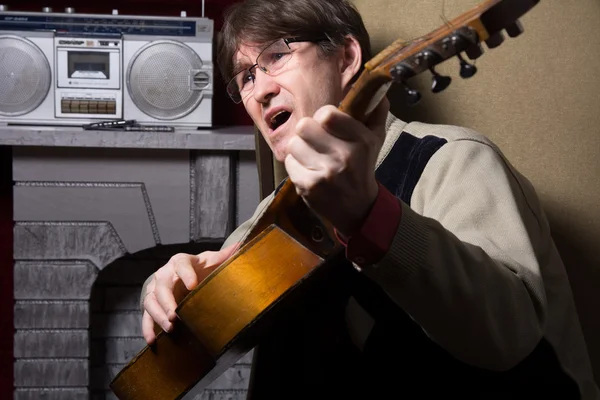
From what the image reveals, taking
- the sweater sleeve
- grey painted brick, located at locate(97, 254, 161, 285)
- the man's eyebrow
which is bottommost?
grey painted brick, located at locate(97, 254, 161, 285)

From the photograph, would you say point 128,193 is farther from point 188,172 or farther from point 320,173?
point 320,173

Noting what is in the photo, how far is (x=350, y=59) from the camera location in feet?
4.07

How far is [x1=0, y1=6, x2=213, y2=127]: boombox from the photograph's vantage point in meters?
1.97

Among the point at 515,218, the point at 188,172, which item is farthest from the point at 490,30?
the point at 188,172

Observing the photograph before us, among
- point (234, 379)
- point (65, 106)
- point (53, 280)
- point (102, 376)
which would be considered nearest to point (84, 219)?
point (53, 280)

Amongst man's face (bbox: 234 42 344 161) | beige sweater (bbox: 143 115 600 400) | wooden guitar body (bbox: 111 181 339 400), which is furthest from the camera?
man's face (bbox: 234 42 344 161)

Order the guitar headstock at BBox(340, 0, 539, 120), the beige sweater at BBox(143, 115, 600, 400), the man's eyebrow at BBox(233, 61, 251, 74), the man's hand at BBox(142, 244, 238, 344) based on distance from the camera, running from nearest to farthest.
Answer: the guitar headstock at BBox(340, 0, 539, 120), the beige sweater at BBox(143, 115, 600, 400), the man's hand at BBox(142, 244, 238, 344), the man's eyebrow at BBox(233, 61, 251, 74)

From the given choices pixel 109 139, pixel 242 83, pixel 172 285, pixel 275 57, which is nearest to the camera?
pixel 172 285

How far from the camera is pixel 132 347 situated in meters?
2.27

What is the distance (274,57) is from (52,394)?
4.22ft

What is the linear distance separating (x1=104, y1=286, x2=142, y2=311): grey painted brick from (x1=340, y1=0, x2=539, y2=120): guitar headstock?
1.67 m

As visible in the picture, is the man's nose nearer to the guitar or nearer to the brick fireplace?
the guitar

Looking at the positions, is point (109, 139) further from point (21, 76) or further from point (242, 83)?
point (242, 83)

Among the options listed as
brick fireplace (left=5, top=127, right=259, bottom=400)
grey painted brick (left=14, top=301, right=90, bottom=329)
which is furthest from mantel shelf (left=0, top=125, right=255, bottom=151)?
grey painted brick (left=14, top=301, right=90, bottom=329)
